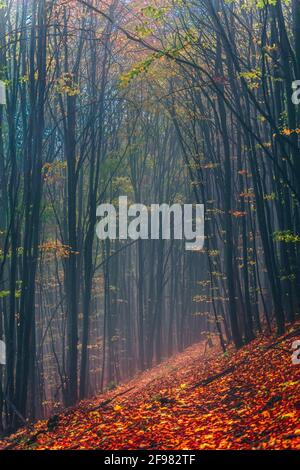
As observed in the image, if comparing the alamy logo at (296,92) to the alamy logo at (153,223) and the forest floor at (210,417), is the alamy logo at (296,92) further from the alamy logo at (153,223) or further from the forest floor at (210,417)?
the alamy logo at (153,223)

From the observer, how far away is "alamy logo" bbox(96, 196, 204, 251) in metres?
20.5

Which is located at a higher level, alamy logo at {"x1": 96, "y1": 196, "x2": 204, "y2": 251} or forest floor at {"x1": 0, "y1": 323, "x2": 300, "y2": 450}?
alamy logo at {"x1": 96, "y1": 196, "x2": 204, "y2": 251}

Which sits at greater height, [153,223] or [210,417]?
[153,223]

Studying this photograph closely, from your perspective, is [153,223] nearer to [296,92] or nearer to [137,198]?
[137,198]

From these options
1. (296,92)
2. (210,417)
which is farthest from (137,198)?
(210,417)

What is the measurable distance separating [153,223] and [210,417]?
46.6 feet

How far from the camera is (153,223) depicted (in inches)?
855

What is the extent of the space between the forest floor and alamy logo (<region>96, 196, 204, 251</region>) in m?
9.46

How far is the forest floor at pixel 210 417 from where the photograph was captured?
6.32 m

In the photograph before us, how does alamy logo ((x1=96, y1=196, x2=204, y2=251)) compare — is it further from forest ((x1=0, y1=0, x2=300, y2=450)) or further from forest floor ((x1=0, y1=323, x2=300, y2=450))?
forest floor ((x1=0, y1=323, x2=300, y2=450))

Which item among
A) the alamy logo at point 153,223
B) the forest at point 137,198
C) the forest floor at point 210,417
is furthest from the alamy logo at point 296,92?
the alamy logo at point 153,223

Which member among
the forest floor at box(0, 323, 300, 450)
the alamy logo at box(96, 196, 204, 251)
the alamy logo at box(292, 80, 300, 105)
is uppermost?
the alamy logo at box(292, 80, 300, 105)

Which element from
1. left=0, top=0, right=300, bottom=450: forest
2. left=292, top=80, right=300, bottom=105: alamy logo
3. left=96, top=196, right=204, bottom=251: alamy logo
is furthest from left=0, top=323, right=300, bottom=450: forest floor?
left=96, top=196, right=204, bottom=251: alamy logo
